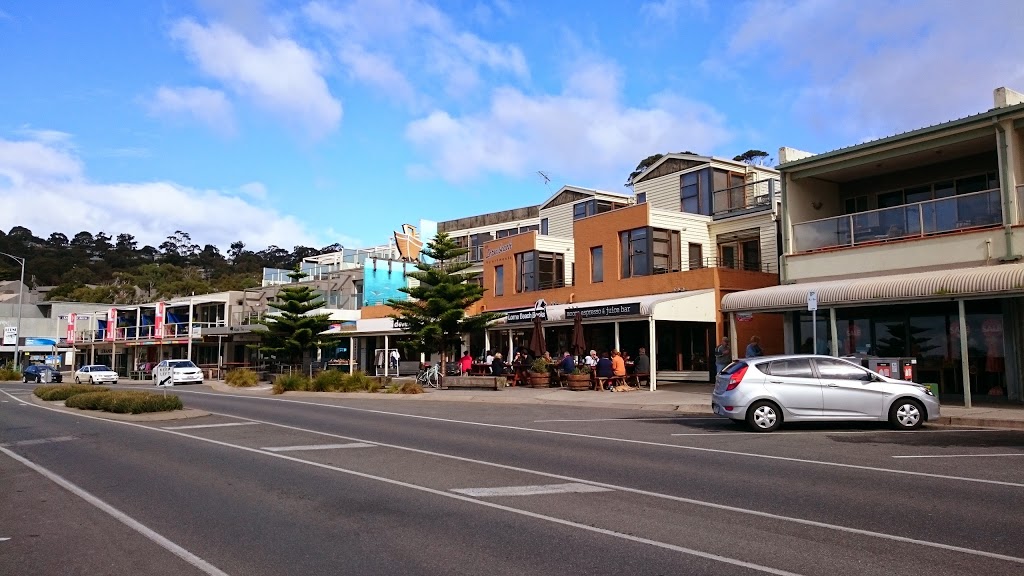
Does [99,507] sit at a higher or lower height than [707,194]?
lower

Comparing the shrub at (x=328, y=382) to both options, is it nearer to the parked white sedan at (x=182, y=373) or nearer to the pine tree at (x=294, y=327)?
the pine tree at (x=294, y=327)

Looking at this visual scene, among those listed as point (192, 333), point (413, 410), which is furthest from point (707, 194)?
point (192, 333)

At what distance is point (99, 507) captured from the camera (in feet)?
29.2

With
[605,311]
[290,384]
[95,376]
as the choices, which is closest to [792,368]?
[605,311]

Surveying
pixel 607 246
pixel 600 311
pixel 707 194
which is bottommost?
pixel 600 311

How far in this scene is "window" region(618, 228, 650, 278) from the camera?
29969mm

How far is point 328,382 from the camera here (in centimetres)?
3114

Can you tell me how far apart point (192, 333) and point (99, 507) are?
50.0 m

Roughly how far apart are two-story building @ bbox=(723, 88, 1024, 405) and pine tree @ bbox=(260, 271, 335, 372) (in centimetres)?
2531

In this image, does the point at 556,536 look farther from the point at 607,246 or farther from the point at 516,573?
the point at 607,246

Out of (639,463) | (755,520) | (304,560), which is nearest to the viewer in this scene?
(304,560)

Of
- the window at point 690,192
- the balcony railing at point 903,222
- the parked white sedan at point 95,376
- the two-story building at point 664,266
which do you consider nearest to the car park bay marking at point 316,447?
the two-story building at point 664,266

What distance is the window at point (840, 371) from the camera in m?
14.6

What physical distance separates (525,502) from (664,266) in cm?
2266
